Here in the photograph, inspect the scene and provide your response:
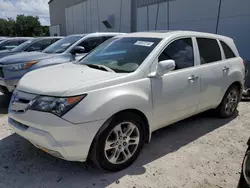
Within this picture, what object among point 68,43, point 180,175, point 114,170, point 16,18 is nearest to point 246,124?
point 180,175

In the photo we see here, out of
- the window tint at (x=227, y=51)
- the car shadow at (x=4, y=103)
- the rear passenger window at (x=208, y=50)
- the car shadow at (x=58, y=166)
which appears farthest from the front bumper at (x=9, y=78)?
the window tint at (x=227, y=51)

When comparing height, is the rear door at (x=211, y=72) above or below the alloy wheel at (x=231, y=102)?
above

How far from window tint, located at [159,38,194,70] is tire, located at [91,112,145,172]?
41.3 inches

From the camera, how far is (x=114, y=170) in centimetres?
298

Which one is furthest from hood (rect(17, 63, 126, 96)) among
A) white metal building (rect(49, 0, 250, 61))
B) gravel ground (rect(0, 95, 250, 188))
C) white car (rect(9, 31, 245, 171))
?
white metal building (rect(49, 0, 250, 61))

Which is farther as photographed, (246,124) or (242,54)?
(242,54)

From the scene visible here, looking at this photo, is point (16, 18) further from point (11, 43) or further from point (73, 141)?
point (73, 141)

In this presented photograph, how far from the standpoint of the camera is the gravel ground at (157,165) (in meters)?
2.84

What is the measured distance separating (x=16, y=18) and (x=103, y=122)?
71.9 m

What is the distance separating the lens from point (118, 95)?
280cm

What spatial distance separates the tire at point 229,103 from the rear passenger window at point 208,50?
2.41 feet

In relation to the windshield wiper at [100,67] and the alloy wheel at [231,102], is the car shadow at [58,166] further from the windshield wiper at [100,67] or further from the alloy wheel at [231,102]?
the windshield wiper at [100,67]

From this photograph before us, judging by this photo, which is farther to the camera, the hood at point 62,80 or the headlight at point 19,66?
the headlight at point 19,66

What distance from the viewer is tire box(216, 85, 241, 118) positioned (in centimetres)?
Answer: 460
